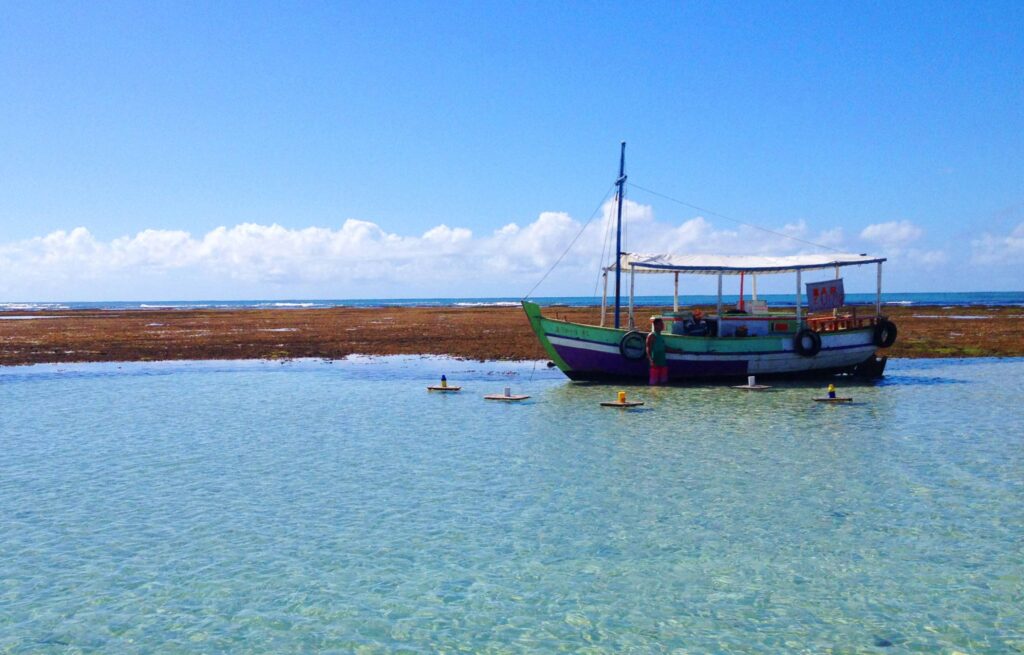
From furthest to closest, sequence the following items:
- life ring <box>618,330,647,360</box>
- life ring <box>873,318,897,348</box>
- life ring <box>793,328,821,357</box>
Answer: life ring <box>873,318,897,348</box>
life ring <box>793,328,821,357</box>
life ring <box>618,330,647,360</box>

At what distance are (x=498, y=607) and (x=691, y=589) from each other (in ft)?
8.37

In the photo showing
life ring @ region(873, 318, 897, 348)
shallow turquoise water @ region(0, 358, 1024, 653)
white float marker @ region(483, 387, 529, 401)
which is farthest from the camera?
life ring @ region(873, 318, 897, 348)

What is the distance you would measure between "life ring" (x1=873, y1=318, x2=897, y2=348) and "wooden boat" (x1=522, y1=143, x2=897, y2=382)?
0.14 feet

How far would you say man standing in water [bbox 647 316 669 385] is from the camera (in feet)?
95.9

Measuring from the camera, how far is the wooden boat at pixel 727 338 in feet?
98.1

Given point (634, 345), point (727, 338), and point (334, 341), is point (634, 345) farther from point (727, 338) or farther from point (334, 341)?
point (334, 341)

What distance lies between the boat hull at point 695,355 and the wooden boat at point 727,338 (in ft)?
0.13

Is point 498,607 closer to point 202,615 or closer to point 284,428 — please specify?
point 202,615

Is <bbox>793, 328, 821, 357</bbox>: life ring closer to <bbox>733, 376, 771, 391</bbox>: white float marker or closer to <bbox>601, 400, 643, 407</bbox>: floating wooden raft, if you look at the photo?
<bbox>733, 376, 771, 391</bbox>: white float marker

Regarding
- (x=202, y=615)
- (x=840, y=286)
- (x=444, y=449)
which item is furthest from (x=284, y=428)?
(x=840, y=286)

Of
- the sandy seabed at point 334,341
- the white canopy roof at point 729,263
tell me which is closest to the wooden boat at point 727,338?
the white canopy roof at point 729,263

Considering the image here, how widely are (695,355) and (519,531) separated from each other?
1918 cm

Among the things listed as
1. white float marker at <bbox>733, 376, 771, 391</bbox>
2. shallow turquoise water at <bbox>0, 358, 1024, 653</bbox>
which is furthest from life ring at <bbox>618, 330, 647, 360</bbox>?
shallow turquoise water at <bbox>0, 358, 1024, 653</bbox>

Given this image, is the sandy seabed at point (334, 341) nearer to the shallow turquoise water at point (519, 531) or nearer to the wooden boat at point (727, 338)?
the wooden boat at point (727, 338)
